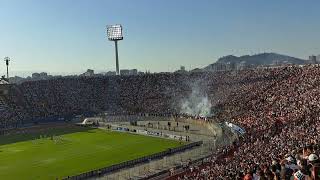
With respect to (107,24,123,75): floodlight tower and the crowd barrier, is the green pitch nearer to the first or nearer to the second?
the crowd barrier

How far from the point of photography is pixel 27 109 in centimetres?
9256

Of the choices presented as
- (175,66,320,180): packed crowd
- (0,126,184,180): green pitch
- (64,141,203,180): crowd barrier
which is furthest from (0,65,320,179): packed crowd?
(0,126,184,180): green pitch

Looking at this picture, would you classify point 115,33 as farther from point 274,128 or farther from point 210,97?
point 274,128

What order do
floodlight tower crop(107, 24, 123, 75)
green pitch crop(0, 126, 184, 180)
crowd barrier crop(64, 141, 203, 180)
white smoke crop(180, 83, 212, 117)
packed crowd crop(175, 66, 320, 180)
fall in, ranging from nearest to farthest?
packed crowd crop(175, 66, 320, 180)
crowd barrier crop(64, 141, 203, 180)
green pitch crop(0, 126, 184, 180)
white smoke crop(180, 83, 212, 117)
floodlight tower crop(107, 24, 123, 75)

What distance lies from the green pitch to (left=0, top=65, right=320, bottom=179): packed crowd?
12037 millimetres

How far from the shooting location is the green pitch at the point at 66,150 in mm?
50562

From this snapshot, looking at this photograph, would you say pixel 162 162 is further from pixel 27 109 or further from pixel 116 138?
pixel 27 109

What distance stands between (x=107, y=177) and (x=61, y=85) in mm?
63319

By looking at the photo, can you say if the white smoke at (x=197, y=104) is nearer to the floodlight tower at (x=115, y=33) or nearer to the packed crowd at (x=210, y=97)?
the packed crowd at (x=210, y=97)

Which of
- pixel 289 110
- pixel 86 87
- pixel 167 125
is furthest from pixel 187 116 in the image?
pixel 86 87

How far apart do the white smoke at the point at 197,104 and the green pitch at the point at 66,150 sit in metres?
18.5

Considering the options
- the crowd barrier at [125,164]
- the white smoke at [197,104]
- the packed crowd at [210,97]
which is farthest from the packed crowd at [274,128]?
the crowd barrier at [125,164]

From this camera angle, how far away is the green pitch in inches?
1991

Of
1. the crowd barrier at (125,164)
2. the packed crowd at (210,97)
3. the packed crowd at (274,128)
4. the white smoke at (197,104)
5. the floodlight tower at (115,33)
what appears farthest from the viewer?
the floodlight tower at (115,33)
